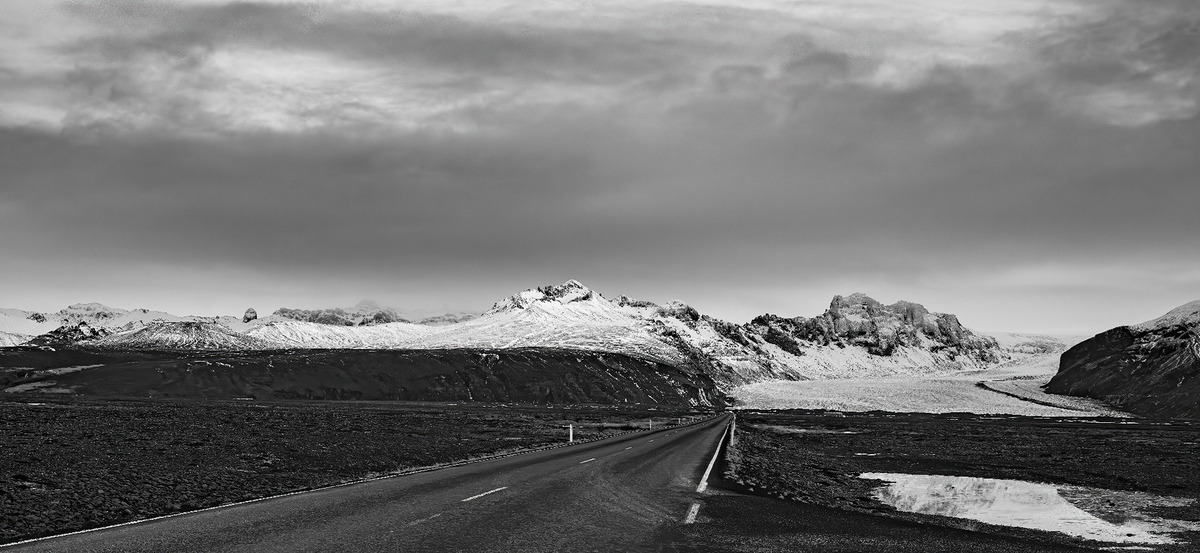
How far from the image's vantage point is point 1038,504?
26625 millimetres

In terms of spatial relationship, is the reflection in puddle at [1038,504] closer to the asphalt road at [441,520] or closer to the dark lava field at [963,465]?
the dark lava field at [963,465]

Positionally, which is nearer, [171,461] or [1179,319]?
[171,461]

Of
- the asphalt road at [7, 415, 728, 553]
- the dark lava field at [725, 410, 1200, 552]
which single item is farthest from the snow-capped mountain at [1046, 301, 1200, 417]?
the asphalt road at [7, 415, 728, 553]

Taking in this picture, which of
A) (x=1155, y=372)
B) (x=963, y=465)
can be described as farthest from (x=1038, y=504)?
(x=1155, y=372)

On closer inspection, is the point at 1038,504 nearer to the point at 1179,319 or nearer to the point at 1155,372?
the point at 1155,372

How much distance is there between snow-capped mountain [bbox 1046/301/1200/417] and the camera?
151 meters

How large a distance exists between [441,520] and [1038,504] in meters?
18.8

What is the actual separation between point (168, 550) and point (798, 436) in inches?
2363

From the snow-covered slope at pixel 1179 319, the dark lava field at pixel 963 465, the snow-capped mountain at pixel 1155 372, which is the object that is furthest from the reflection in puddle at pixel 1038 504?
the snow-covered slope at pixel 1179 319

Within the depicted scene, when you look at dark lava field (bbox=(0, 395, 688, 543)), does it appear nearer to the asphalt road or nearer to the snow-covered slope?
the asphalt road

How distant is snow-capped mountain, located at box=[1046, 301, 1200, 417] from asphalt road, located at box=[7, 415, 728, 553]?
145 meters

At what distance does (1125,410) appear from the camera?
525ft

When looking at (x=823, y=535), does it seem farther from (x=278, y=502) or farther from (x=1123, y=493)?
(x=1123, y=493)

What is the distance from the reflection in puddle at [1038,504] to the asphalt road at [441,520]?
7134 mm
